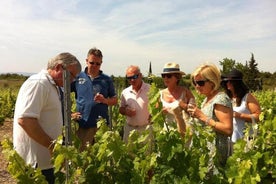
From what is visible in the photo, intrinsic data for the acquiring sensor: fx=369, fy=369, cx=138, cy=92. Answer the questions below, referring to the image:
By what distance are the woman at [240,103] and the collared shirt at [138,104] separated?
3.25 feet

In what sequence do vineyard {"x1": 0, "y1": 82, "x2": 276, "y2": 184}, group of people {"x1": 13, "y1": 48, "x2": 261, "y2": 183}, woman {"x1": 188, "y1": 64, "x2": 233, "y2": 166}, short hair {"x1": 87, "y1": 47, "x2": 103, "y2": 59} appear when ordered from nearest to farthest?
vineyard {"x1": 0, "y1": 82, "x2": 276, "y2": 184}
group of people {"x1": 13, "y1": 48, "x2": 261, "y2": 183}
woman {"x1": 188, "y1": 64, "x2": 233, "y2": 166}
short hair {"x1": 87, "y1": 47, "x2": 103, "y2": 59}

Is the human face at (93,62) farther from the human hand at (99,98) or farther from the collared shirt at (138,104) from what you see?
the collared shirt at (138,104)

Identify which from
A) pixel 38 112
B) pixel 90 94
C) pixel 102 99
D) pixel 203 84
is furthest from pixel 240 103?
pixel 38 112

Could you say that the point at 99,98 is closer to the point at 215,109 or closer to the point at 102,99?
the point at 102,99

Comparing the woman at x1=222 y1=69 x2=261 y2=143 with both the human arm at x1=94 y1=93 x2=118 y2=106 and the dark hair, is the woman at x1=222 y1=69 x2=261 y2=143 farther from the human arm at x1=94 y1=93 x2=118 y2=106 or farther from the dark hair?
the human arm at x1=94 y1=93 x2=118 y2=106

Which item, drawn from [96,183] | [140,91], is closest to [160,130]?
[96,183]

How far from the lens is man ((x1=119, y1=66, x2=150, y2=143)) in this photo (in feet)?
14.5

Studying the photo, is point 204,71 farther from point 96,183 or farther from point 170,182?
point 96,183

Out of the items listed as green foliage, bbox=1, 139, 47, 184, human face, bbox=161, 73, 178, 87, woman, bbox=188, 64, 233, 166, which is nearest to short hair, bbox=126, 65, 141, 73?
human face, bbox=161, 73, 178, 87

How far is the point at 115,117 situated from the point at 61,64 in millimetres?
6401

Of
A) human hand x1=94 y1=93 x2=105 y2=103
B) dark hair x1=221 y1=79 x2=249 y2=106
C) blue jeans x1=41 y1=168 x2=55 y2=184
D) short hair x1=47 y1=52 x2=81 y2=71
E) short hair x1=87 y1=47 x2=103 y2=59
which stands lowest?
blue jeans x1=41 y1=168 x2=55 y2=184

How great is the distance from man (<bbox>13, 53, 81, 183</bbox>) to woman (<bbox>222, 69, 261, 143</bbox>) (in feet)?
6.69

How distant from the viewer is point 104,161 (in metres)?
2.56

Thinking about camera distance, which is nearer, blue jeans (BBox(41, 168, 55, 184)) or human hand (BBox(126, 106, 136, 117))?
blue jeans (BBox(41, 168, 55, 184))
